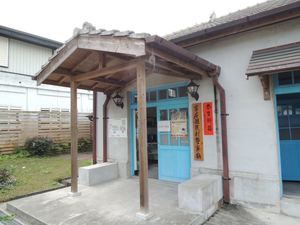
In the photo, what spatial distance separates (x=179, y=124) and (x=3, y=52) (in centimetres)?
1342

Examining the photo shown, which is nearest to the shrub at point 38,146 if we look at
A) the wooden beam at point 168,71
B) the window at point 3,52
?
the window at point 3,52

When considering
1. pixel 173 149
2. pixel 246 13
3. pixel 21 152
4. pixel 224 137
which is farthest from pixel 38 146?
pixel 246 13

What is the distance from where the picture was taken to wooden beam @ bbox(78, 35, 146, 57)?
384 cm

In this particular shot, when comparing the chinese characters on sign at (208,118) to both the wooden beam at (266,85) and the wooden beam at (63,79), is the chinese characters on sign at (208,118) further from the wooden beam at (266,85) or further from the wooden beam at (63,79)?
the wooden beam at (63,79)

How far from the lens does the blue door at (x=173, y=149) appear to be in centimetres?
634

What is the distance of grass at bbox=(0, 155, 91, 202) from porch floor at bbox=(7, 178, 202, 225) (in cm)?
105

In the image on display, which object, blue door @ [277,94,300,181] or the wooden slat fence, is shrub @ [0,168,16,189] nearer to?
the wooden slat fence

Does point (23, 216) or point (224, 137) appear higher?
point (224, 137)

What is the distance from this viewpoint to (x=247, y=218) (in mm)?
4438

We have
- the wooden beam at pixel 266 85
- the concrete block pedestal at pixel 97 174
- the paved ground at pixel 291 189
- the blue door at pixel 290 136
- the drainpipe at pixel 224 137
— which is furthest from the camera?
the concrete block pedestal at pixel 97 174

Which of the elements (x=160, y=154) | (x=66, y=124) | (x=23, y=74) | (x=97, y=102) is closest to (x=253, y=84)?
(x=160, y=154)

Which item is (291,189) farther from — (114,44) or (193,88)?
(114,44)

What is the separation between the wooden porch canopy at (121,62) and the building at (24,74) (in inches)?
391

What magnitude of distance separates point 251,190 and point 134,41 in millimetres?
4025
